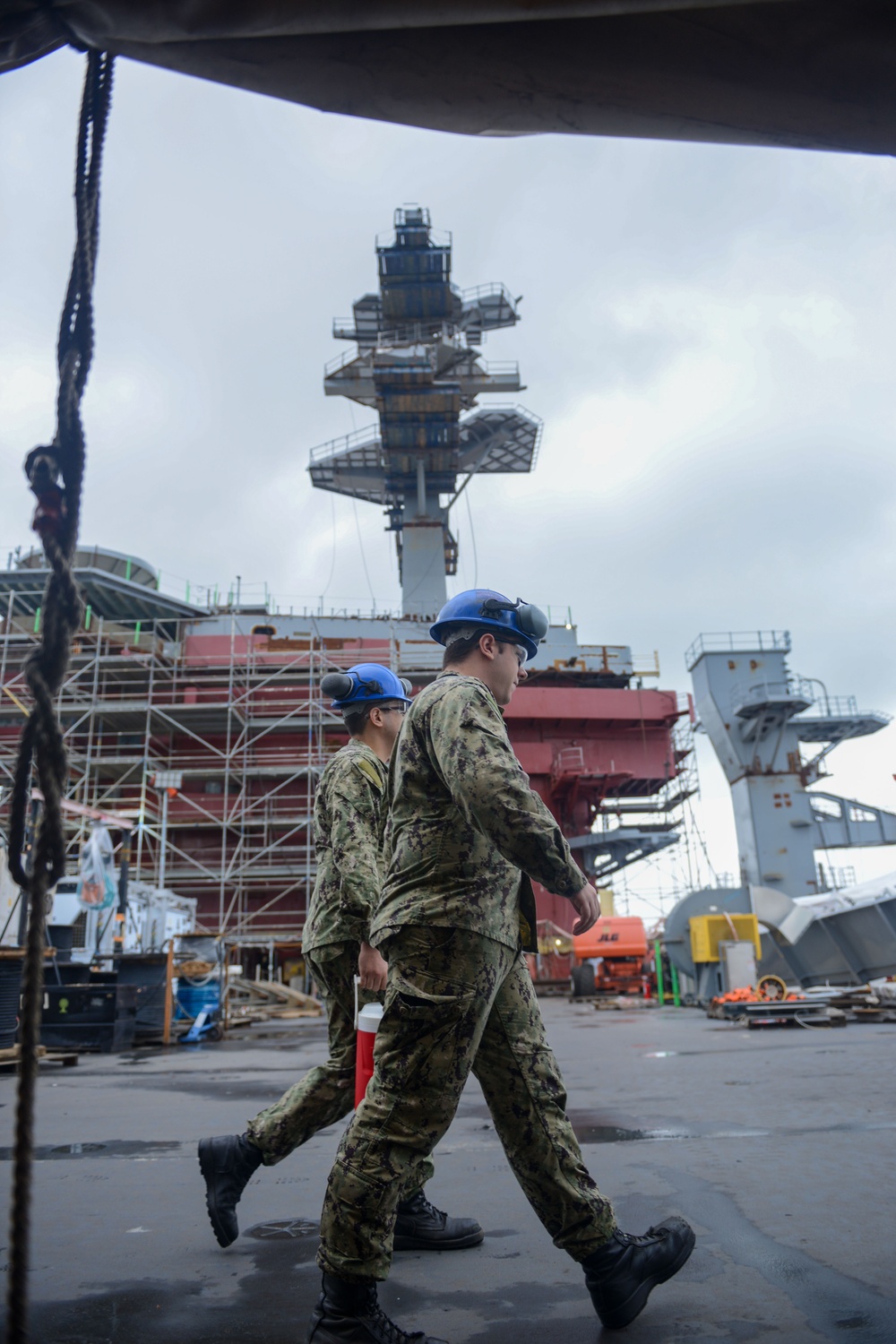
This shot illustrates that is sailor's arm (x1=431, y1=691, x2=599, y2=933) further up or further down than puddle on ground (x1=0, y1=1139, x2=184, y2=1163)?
further up

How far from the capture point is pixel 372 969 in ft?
8.70

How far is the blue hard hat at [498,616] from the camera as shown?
2.51 metres

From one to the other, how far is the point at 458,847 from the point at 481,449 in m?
38.0

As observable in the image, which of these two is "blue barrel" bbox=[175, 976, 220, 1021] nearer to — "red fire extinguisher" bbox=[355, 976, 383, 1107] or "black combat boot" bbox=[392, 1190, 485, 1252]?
"black combat boot" bbox=[392, 1190, 485, 1252]

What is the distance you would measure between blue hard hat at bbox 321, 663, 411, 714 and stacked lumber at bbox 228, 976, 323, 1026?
12.7 metres

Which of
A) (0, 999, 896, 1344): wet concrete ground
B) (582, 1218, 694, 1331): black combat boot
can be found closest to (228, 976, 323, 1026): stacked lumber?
(0, 999, 896, 1344): wet concrete ground

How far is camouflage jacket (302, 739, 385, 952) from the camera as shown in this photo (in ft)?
9.14

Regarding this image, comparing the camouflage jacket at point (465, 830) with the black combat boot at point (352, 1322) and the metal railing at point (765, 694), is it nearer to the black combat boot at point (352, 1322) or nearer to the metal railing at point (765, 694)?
the black combat boot at point (352, 1322)

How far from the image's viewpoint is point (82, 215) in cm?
136

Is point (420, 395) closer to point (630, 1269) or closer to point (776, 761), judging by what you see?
point (776, 761)

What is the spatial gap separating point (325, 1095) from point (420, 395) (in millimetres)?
33648

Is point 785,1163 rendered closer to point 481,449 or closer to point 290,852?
point 290,852

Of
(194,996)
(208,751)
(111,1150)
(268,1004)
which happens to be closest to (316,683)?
(208,751)

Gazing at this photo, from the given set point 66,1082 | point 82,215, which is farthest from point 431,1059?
point 66,1082
